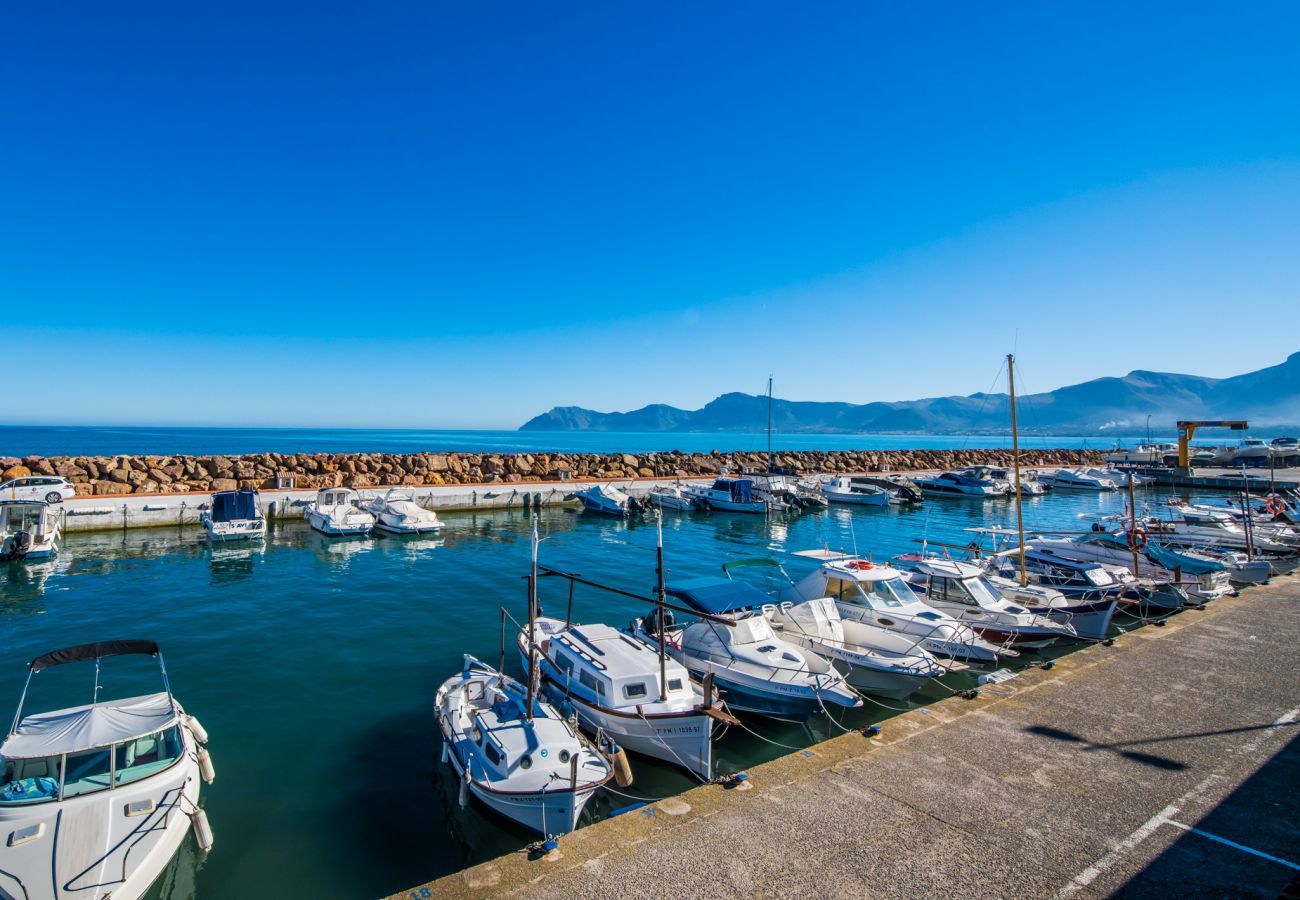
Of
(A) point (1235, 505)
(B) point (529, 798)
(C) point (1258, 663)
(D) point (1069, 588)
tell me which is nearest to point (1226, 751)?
(C) point (1258, 663)

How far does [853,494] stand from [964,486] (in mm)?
14288

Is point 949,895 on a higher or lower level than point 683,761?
higher

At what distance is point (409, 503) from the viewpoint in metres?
36.9

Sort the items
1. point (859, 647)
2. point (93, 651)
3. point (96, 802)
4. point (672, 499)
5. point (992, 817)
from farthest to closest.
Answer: point (672, 499) < point (859, 647) < point (93, 651) < point (96, 802) < point (992, 817)

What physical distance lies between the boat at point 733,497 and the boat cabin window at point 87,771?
132ft

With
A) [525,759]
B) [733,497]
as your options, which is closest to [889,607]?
[525,759]

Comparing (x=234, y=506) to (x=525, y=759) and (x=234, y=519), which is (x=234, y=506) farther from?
(x=525, y=759)

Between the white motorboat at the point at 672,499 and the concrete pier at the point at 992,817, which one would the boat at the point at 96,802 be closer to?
the concrete pier at the point at 992,817

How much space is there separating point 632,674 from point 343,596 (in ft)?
50.5

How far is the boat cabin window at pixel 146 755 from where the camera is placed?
8.70m

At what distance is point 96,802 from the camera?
821 cm

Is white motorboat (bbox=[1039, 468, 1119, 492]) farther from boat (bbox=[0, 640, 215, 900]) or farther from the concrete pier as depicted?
boat (bbox=[0, 640, 215, 900])

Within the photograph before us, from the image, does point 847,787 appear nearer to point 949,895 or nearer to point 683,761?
point 949,895

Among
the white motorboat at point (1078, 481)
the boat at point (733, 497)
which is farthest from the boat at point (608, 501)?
the white motorboat at point (1078, 481)
